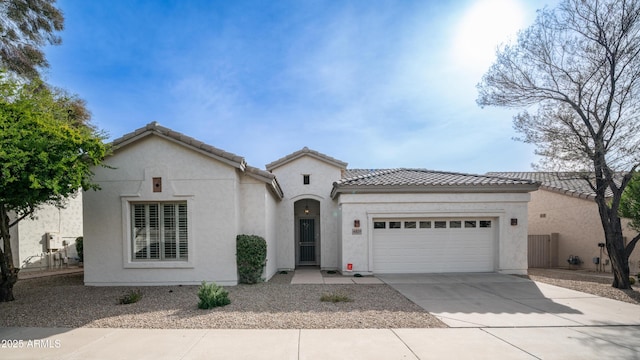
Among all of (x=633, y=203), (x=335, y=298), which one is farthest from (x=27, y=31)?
(x=633, y=203)

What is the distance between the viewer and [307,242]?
15.9m

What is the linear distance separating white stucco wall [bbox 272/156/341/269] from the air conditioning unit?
1051cm

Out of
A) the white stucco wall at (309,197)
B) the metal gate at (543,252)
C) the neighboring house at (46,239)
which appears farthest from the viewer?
the metal gate at (543,252)

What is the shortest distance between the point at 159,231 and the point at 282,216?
5640 millimetres

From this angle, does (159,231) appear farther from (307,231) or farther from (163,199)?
(307,231)

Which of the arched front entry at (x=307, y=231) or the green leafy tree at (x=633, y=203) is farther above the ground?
the green leafy tree at (x=633, y=203)

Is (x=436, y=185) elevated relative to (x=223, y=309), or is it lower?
elevated

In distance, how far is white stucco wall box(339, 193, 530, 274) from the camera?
12578mm

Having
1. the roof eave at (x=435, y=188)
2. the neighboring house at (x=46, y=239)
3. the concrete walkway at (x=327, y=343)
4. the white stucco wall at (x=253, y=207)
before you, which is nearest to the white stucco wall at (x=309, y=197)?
the roof eave at (x=435, y=188)

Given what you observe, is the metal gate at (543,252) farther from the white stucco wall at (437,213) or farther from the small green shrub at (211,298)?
the small green shrub at (211,298)

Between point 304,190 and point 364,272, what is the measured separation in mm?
4708

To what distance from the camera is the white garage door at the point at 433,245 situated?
41.6ft

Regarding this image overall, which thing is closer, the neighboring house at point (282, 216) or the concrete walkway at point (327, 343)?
the concrete walkway at point (327, 343)

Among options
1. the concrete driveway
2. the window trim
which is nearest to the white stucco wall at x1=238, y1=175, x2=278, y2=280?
the window trim
